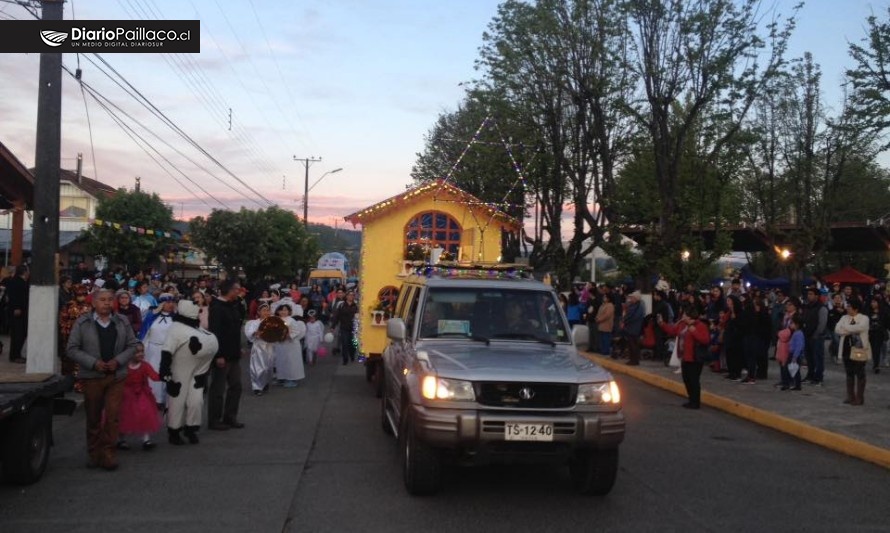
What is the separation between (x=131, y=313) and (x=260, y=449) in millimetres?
4265

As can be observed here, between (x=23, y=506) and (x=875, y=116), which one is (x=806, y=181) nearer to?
(x=875, y=116)

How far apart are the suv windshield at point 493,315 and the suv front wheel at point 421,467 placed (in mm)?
1468

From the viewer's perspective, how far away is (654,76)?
20.9 metres

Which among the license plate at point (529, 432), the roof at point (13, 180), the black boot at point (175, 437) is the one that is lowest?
the black boot at point (175, 437)

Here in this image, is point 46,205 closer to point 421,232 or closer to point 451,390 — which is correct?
point 421,232

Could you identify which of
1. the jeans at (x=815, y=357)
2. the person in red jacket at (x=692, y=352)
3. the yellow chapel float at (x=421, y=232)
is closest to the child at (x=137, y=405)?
the yellow chapel float at (x=421, y=232)

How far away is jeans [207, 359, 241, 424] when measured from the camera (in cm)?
1011

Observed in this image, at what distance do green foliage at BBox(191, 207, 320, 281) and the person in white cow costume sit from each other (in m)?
35.8

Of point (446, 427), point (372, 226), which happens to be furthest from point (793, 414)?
point (372, 226)

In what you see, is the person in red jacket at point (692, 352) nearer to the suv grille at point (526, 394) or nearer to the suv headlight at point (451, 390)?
the suv grille at point (526, 394)

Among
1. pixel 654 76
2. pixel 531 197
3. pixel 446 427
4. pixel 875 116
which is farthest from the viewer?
pixel 531 197

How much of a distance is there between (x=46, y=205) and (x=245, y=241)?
3253cm

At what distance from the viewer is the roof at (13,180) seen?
63.8 ft

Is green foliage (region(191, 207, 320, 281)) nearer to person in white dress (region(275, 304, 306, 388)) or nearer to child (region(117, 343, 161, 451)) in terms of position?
person in white dress (region(275, 304, 306, 388))
